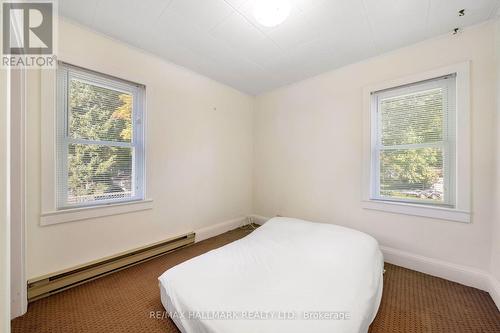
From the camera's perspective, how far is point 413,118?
88.7 inches

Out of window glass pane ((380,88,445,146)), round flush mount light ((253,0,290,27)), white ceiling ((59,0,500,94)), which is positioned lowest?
window glass pane ((380,88,445,146))

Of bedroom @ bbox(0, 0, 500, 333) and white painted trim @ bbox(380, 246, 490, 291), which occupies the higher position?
bedroom @ bbox(0, 0, 500, 333)

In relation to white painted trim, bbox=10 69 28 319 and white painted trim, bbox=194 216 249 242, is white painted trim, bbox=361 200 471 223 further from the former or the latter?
white painted trim, bbox=10 69 28 319

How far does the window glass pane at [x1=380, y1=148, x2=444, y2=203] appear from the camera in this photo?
6.96ft

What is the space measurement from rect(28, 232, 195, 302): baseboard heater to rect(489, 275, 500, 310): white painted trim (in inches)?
120

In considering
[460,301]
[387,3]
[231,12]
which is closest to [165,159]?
[231,12]

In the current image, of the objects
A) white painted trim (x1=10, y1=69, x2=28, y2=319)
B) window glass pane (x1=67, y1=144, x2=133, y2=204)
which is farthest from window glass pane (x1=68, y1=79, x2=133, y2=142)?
white painted trim (x1=10, y1=69, x2=28, y2=319)

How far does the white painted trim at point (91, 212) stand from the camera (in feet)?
5.72

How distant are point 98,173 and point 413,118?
11.4 feet

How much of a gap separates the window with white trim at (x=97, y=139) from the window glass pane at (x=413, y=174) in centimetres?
294

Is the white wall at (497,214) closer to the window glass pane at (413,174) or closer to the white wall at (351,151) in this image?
the white wall at (351,151)

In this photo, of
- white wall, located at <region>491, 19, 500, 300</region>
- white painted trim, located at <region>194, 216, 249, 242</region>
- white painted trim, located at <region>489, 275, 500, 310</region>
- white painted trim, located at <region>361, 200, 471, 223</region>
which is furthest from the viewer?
white painted trim, located at <region>194, 216, 249, 242</region>

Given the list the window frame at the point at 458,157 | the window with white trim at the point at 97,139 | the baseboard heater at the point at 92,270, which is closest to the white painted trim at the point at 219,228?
the baseboard heater at the point at 92,270

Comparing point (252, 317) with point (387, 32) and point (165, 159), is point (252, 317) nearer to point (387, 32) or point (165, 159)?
point (165, 159)
